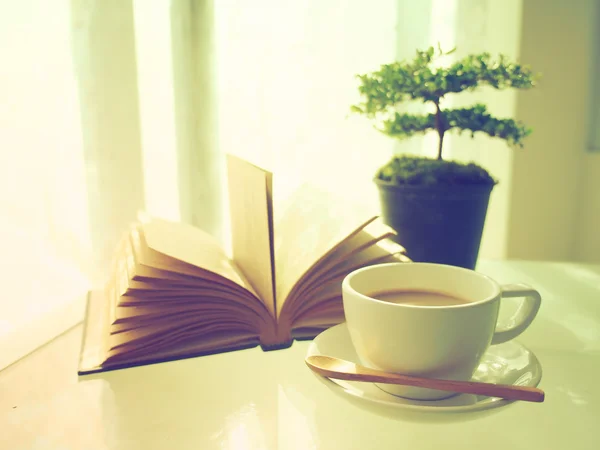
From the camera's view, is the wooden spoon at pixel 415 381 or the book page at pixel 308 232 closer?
the wooden spoon at pixel 415 381

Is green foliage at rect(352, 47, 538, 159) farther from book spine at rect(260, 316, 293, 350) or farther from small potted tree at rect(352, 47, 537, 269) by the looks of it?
book spine at rect(260, 316, 293, 350)

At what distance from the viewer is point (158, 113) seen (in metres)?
0.98

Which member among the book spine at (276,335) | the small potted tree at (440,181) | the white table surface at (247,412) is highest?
the small potted tree at (440,181)

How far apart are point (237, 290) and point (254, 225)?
82 mm

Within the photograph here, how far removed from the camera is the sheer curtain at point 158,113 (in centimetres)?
63

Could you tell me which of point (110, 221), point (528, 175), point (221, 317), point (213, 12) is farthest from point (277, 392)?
point (528, 175)

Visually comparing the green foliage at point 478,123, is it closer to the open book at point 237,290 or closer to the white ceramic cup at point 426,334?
the open book at point 237,290

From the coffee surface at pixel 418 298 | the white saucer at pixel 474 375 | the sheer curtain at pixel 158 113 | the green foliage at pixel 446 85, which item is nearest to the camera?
the white saucer at pixel 474 375

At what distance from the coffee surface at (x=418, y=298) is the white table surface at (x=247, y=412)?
11 cm

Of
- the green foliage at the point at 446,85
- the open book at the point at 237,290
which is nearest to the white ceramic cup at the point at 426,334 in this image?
the open book at the point at 237,290

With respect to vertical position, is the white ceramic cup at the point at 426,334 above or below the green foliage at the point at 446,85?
below

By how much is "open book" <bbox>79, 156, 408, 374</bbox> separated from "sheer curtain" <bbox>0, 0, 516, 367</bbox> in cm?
15

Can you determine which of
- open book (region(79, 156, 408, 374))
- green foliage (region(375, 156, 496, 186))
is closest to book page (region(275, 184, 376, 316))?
open book (region(79, 156, 408, 374))

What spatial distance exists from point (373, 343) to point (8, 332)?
43cm
